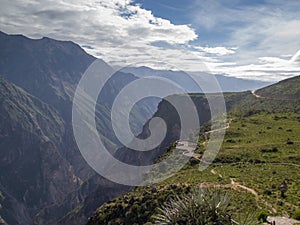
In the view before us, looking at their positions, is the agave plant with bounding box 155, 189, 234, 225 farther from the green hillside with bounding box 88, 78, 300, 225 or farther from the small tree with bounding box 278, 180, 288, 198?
the small tree with bounding box 278, 180, 288, 198

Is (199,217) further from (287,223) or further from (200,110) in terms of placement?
(200,110)

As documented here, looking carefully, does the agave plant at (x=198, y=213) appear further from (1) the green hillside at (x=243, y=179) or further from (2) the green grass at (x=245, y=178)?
(2) the green grass at (x=245, y=178)

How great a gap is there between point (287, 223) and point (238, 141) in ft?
134

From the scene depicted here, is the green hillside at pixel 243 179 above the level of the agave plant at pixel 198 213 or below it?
below

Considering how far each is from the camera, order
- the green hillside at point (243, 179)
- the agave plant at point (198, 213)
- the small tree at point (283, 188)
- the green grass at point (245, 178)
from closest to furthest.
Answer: the agave plant at point (198, 213)
the green grass at point (245, 178)
the green hillside at point (243, 179)
the small tree at point (283, 188)

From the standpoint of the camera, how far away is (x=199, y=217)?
17.2 metres

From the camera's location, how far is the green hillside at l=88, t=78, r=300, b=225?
118ft

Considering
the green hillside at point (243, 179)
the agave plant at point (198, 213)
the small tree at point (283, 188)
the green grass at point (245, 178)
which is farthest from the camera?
the small tree at point (283, 188)

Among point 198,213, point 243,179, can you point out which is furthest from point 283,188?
point 198,213

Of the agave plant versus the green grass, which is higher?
the agave plant

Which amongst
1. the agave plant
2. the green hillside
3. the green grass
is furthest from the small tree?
the agave plant

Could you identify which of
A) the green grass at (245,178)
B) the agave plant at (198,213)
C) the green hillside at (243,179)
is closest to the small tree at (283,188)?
the green hillside at (243,179)

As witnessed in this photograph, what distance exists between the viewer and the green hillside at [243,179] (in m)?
36.1

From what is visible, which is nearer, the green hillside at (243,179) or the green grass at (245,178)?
the green grass at (245,178)
